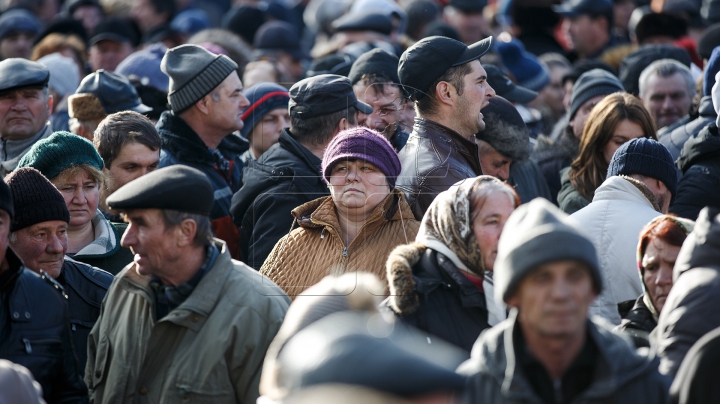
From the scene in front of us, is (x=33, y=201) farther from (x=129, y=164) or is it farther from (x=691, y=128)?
(x=691, y=128)

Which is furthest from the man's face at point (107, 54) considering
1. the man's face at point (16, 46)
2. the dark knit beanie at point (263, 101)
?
the dark knit beanie at point (263, 101)

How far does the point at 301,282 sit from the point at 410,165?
34.0 inches

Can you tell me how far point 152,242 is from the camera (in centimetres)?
423

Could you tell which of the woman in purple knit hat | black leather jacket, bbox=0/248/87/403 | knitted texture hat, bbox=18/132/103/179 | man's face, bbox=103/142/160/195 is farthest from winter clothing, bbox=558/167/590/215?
black leather jacket, bbox=0/248/87/403

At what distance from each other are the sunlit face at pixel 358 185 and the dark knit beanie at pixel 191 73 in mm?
1947

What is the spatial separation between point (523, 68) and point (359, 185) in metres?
5.36

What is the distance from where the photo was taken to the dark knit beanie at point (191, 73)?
644 centimetres

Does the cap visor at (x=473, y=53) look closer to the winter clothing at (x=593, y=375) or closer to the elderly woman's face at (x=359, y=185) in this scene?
the elderly woman's face at (x=359, y=185)

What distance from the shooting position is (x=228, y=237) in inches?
236

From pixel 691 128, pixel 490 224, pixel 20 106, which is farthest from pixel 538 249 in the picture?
Result: pixel 20 106

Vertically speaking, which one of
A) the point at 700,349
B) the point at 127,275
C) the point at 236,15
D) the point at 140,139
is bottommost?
the point at 127,275

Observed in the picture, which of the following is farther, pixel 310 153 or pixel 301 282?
pixel 310 153

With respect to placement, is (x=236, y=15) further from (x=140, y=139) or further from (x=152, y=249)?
(x=152, y=249)

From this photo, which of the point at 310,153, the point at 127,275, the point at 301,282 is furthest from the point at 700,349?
the point at 310,153
